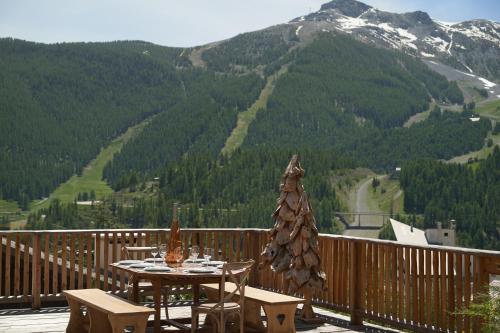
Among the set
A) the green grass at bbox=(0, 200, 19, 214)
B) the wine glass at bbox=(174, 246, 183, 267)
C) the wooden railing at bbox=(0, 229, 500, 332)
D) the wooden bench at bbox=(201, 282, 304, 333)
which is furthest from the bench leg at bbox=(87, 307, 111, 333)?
the green grass at bbox=(0, 200, 19, 214)

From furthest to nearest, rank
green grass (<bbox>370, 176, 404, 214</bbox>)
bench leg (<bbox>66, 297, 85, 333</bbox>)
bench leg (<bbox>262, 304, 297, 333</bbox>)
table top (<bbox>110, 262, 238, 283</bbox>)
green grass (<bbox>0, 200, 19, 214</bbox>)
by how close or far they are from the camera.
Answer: green grass (<bbox>0, 200, 19, 214</bbox>) < green grass (<bbox>370, 176, 404, 214</bbox>) < bench leg (<bbox>66, 297, 85, 333</bbox>) < bench leg (<bbox>262, 304, 297, 333</bbox>) < table top (<bbox>110, 262, 238, 283</bbox>)

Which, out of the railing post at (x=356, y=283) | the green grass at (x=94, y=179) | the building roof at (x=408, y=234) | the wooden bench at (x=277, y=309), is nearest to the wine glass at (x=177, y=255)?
the wooden bench at (x=277, y=309)

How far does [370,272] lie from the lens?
8.42m

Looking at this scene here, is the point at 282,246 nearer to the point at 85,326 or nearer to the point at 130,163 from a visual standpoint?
the point at 85,326

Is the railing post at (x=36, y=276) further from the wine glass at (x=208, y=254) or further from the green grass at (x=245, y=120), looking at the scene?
the green grass at (x=245, y=120)

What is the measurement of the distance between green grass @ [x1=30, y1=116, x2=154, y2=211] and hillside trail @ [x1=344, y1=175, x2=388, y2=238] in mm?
53047

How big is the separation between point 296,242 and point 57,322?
123 inches

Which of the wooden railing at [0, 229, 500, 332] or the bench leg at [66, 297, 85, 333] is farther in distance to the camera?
the bench leg at [66, 297, 85, 333]

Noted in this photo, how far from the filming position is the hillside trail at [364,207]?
116m

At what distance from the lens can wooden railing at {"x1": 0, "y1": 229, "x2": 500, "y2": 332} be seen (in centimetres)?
700

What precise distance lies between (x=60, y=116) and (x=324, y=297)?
164 metres

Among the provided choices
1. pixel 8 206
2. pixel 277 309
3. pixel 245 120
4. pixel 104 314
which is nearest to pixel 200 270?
pixel 277 309

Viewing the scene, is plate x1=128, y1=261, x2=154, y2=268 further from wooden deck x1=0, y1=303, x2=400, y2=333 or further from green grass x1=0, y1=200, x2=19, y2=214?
green grass x1=0, y1=200, x2=19, y2=214

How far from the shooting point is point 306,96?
582 ft
